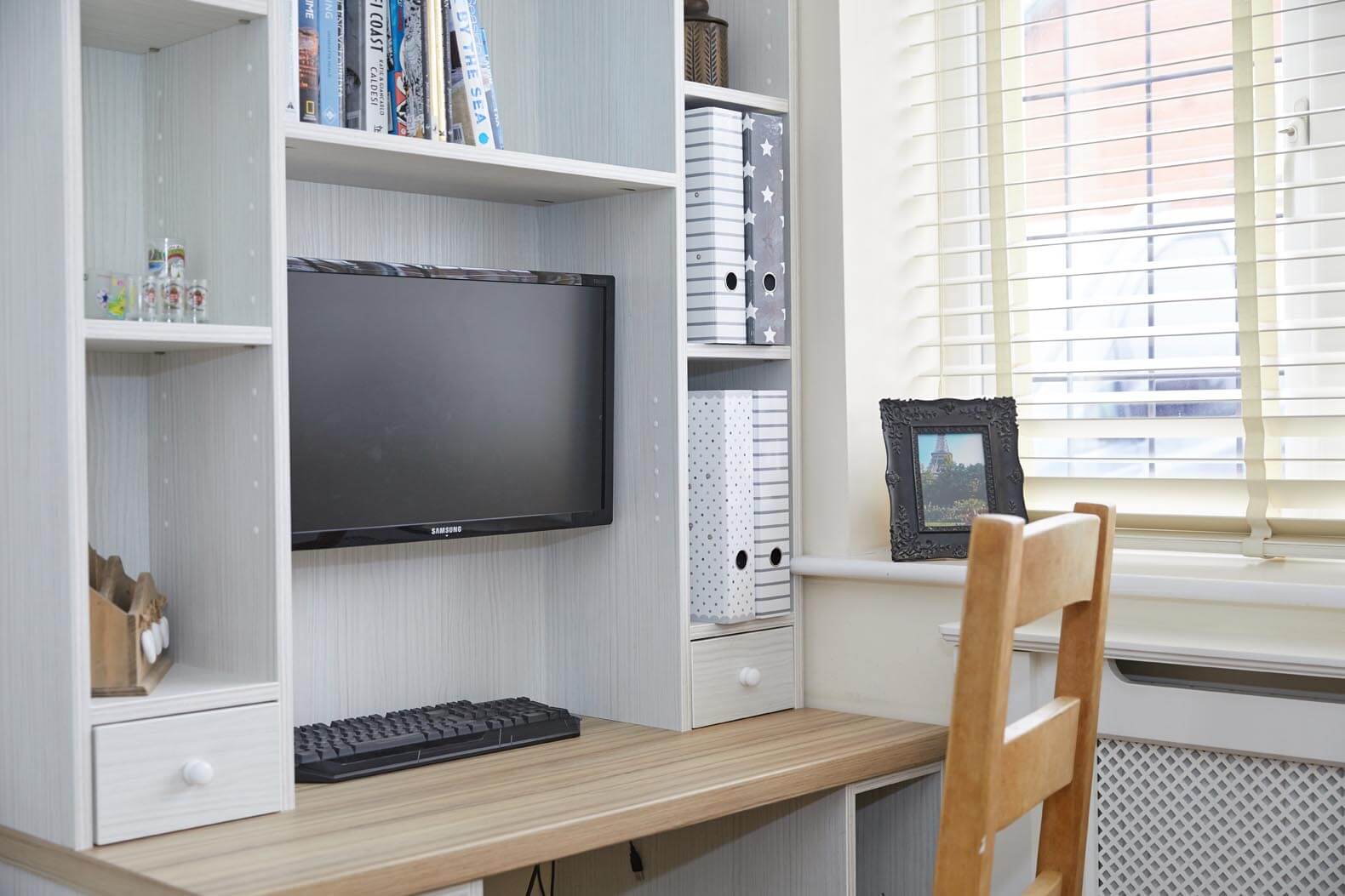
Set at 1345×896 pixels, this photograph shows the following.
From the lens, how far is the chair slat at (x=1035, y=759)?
47.2 inches

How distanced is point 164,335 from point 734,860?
1.21 meters

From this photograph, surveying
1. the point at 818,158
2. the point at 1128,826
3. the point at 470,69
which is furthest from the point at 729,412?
Result: the point at 1128,826

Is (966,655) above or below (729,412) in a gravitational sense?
below

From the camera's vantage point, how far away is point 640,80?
209cm

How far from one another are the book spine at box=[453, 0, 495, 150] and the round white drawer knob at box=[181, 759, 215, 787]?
0.88 metres

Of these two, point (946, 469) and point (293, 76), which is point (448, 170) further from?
point (946, 469)

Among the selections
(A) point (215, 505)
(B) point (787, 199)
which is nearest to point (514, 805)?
(A) point (215, 505)

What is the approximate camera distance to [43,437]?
150 cm

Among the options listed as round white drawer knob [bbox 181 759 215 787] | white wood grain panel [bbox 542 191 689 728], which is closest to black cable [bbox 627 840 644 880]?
white wood grain panel [bbox 542 191 689 728]

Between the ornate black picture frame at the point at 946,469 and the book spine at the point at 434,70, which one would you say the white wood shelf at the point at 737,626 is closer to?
the ornate black picture frame at the point at 946,469

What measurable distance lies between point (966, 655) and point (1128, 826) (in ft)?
3.01

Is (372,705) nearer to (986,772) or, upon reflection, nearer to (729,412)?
(729,412)

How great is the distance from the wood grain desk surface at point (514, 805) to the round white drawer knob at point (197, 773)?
0.19 ft

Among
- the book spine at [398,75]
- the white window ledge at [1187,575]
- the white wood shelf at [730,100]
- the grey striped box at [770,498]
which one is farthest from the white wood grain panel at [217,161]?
the white window ledge at [1187,575]
